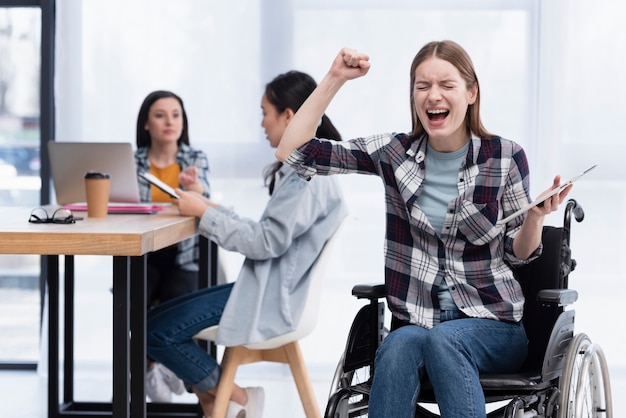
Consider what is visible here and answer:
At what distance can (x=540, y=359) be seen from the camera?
2105 millimetres

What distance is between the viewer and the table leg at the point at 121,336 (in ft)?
6.47

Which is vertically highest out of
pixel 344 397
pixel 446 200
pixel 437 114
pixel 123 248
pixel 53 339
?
pixel 437 114

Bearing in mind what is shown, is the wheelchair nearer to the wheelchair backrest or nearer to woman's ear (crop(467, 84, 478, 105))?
the wheelchair backrest

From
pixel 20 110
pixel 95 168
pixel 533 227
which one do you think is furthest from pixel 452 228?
pixel 20 110

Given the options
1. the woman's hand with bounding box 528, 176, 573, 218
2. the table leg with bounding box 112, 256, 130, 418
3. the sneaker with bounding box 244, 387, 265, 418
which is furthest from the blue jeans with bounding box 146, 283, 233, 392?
the woman's hand with bounding box 528, 176, 573, 218

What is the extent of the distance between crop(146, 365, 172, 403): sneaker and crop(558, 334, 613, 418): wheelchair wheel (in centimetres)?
158

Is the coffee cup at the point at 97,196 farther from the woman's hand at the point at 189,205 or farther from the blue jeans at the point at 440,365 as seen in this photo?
the blue jeans at the point at 440,365

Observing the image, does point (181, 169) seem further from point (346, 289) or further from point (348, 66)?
point (348, 66)

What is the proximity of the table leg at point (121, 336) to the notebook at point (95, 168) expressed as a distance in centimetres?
72

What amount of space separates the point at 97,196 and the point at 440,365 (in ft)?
3.49

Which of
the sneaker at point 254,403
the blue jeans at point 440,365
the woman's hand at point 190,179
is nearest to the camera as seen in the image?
the blue jeans at point 440,365

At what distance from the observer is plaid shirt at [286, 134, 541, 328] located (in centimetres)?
203

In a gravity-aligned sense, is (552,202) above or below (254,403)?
above

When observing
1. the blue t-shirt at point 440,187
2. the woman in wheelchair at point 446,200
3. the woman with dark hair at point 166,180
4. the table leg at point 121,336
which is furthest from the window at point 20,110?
the blue t-shirt at point 440,187
